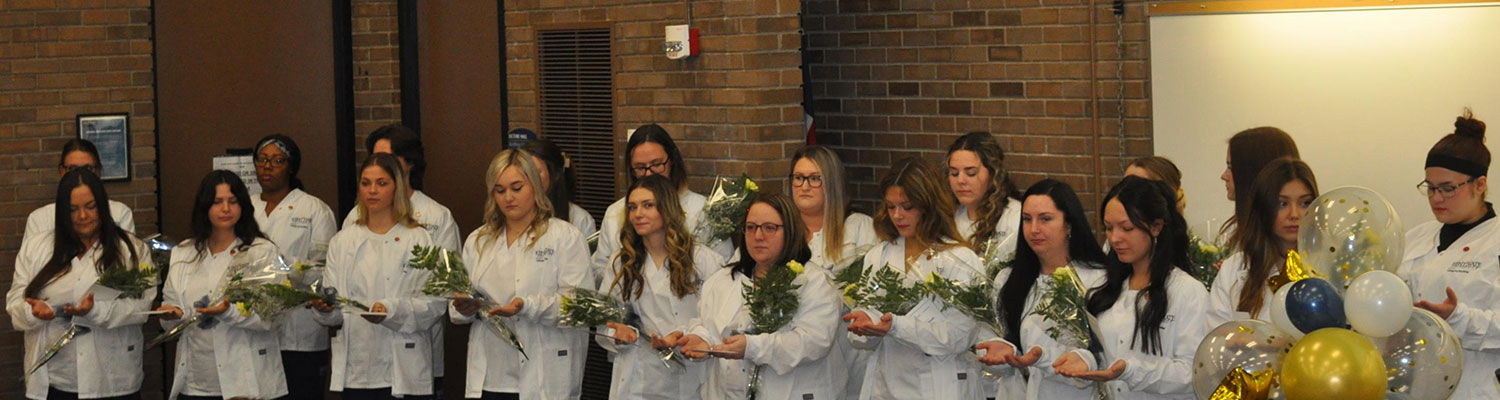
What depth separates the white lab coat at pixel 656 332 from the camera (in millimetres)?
7039

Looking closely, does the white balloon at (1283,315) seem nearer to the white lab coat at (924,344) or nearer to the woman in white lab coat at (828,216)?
the white lab coat at (924,344)

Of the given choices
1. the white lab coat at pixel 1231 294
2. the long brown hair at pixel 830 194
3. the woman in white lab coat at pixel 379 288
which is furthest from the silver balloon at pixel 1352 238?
the woman in white lab coat at pixel 379 288

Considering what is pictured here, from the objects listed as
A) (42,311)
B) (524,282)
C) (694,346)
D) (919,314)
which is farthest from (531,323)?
(42,311)

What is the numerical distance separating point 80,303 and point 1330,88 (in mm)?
5716

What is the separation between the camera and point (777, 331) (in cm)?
640

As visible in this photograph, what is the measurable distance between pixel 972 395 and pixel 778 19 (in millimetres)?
2487

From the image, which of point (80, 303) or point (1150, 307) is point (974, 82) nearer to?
point (1150, 307)

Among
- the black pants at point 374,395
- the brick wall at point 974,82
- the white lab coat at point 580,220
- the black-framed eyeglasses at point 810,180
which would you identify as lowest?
the black pants at point 374,395

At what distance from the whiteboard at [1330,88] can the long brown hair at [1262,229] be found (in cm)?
143

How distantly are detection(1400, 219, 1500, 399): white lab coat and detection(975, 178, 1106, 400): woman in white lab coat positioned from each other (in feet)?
3.41

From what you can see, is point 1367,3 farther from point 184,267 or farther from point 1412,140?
point 184,267

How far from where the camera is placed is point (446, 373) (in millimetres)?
10141

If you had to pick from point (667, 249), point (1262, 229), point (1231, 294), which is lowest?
point (1231, 294)

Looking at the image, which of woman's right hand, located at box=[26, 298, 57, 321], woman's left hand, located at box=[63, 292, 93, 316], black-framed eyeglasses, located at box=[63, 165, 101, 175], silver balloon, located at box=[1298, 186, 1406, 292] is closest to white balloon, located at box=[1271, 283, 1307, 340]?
silver balloon, located at box=[1298, 186, 1406, 292]
